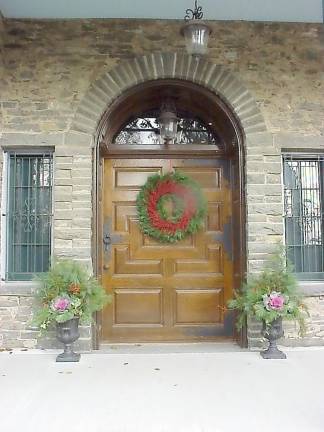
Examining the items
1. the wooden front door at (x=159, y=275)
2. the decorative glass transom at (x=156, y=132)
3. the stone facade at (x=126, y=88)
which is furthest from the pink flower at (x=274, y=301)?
the decorative glass transom at (x=156, y=132)

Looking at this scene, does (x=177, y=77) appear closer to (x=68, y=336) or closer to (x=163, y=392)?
(x=68, y=336)

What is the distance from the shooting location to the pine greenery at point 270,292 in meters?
3.87

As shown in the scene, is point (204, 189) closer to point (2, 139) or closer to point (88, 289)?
point (88, 289)

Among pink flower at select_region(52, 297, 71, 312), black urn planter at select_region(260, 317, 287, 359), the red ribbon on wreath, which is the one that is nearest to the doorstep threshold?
black urn planter at select_region(260, 317, 287, 359)

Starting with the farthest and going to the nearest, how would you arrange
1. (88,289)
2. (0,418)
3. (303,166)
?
1. (303,166)
2. (88,289)
3. (0,418)

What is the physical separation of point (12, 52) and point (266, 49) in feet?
8.67

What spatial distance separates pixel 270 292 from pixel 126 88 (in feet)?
8.10

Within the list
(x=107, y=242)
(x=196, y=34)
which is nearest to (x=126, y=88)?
(x=196, y=34)

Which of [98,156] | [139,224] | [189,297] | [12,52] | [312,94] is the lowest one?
[189,297]

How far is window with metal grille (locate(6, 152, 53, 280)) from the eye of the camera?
4.35 meters

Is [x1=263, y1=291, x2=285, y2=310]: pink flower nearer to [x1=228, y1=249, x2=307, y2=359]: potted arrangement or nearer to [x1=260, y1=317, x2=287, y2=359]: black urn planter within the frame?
[x1=228, y1=249, x2=307, y2=359]: potted arrangement

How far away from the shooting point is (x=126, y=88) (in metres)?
4.36

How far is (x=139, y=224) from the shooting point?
4602 mm

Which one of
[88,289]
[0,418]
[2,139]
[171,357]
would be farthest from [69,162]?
[0,418]
